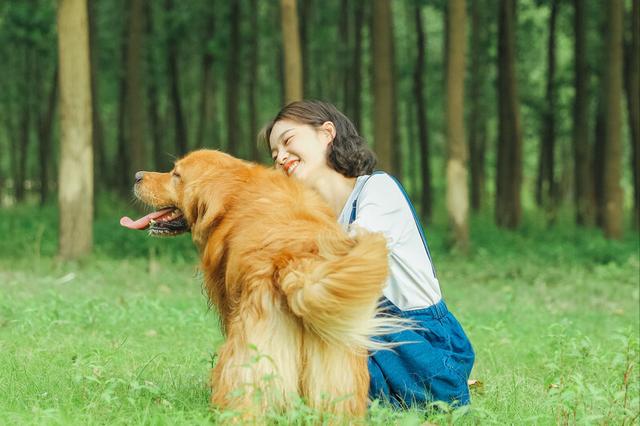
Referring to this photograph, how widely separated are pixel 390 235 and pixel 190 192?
1.04m

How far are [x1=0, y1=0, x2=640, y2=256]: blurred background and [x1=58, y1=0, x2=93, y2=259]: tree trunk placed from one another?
3 cm

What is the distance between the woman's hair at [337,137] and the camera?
5055 millimetres

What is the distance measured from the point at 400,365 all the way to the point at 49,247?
11.7 meters

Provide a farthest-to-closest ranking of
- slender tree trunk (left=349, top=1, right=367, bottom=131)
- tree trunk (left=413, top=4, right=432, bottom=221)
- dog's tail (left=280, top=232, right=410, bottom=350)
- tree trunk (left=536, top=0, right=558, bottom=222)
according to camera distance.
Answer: tree trunk (left=413, top=4, right=432, bottom=221), slender tree trunk (left=349, top=1, right=367, bottom=131), tree trunk (left=536, top=0, right=558, bottom=222), dog's tail (left=280, top=232, right=410, bottom=350)

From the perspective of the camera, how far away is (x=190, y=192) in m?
4.52

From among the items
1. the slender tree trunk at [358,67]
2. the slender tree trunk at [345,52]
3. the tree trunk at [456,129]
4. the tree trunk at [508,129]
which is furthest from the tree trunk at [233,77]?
the tree trunk at [456,129]

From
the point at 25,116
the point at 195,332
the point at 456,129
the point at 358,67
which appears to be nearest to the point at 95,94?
the point at 358,67

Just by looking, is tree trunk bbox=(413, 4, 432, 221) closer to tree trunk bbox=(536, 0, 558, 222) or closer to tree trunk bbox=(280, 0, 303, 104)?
tree trunk bbox=(536, 0, 558, 222)

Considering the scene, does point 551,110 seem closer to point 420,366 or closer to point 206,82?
point 206,82

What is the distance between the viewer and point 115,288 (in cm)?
1129

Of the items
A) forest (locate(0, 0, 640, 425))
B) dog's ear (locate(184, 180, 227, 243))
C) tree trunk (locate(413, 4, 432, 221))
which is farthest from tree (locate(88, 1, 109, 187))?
dog's ear (locate(184, 180, 227, 243))

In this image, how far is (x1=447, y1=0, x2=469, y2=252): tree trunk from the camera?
15245 millimetres

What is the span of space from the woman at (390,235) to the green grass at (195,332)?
224 mm

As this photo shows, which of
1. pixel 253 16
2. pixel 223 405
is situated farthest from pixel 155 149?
pixel 223 405
